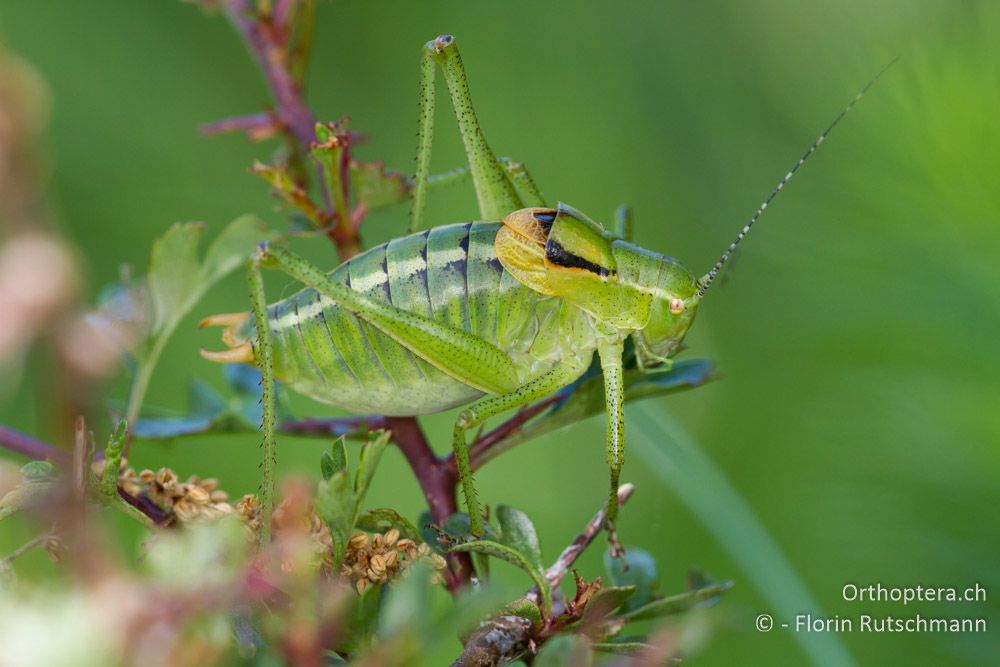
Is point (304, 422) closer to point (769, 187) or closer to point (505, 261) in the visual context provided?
point (505, 261)

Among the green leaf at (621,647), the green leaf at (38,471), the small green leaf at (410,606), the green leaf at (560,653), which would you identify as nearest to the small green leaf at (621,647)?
the green leaf at (621,647)

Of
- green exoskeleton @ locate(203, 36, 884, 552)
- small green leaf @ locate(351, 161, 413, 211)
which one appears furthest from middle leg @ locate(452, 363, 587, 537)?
small green leaf @ locate(351, 161, 413, 211)

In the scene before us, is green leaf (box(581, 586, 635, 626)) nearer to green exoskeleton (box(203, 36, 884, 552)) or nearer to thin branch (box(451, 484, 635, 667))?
thin branch (box(451, 484, 635, 667))

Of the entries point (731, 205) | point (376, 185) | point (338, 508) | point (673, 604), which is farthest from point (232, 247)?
point (731, 205)

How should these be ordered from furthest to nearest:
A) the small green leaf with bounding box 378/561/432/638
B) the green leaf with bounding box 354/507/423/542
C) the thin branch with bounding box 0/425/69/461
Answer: the thin branch with bounding box 0/425/69/461 < the green leaf with bounding box 354/507/423/542 < the small green leaf with bounding box 378/561/432/638

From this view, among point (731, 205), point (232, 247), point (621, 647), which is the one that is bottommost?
point (621, 647)

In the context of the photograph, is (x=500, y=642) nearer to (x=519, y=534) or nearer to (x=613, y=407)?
(x=519, y=534)
